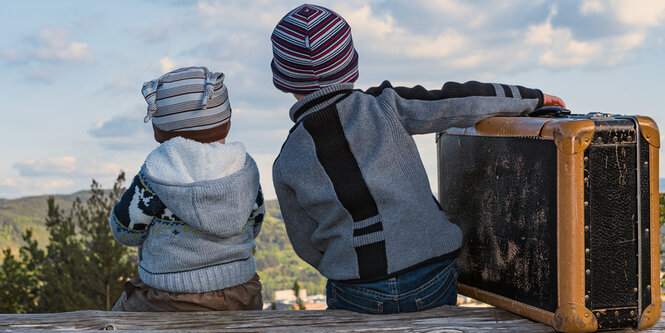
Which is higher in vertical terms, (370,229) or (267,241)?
(370,229)

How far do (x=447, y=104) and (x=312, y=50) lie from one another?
0.71 meters

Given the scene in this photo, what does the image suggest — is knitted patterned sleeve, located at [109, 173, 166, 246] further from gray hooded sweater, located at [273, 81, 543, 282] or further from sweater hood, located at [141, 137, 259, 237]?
gray hooded sweater, located at [273, 81, 543, 282]

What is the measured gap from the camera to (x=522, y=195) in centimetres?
280

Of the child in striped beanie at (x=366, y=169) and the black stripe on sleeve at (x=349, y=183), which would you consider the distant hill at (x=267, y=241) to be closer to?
the child in striped beanie at (x=366, y=169)

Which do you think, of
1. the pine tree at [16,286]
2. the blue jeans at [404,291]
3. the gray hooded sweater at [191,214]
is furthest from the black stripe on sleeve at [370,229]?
the pine tree at [16,286]

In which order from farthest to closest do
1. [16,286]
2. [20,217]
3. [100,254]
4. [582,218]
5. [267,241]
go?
[267,241]
[20,217]
[16,286]
[100,254]
[582,218]

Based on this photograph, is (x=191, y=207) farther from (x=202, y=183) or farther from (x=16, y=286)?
(x=16, y=286)

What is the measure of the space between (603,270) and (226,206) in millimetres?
1795

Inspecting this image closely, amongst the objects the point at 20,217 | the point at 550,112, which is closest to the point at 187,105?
the point at 550,112

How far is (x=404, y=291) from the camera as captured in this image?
2.84 metres

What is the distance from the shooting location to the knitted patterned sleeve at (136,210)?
298cm

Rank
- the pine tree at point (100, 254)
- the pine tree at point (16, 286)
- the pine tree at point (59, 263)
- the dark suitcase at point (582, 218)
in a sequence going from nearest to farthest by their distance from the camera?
the dark suitcase at point (582, 218)
the pine tree at point (100, 254)
the pine tree at point (59, 263)
the pine tree at point (16, 286)

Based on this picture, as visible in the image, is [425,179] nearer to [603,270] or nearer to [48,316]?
[603,270]

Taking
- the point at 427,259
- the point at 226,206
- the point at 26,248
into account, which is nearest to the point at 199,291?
the point at 226,206
